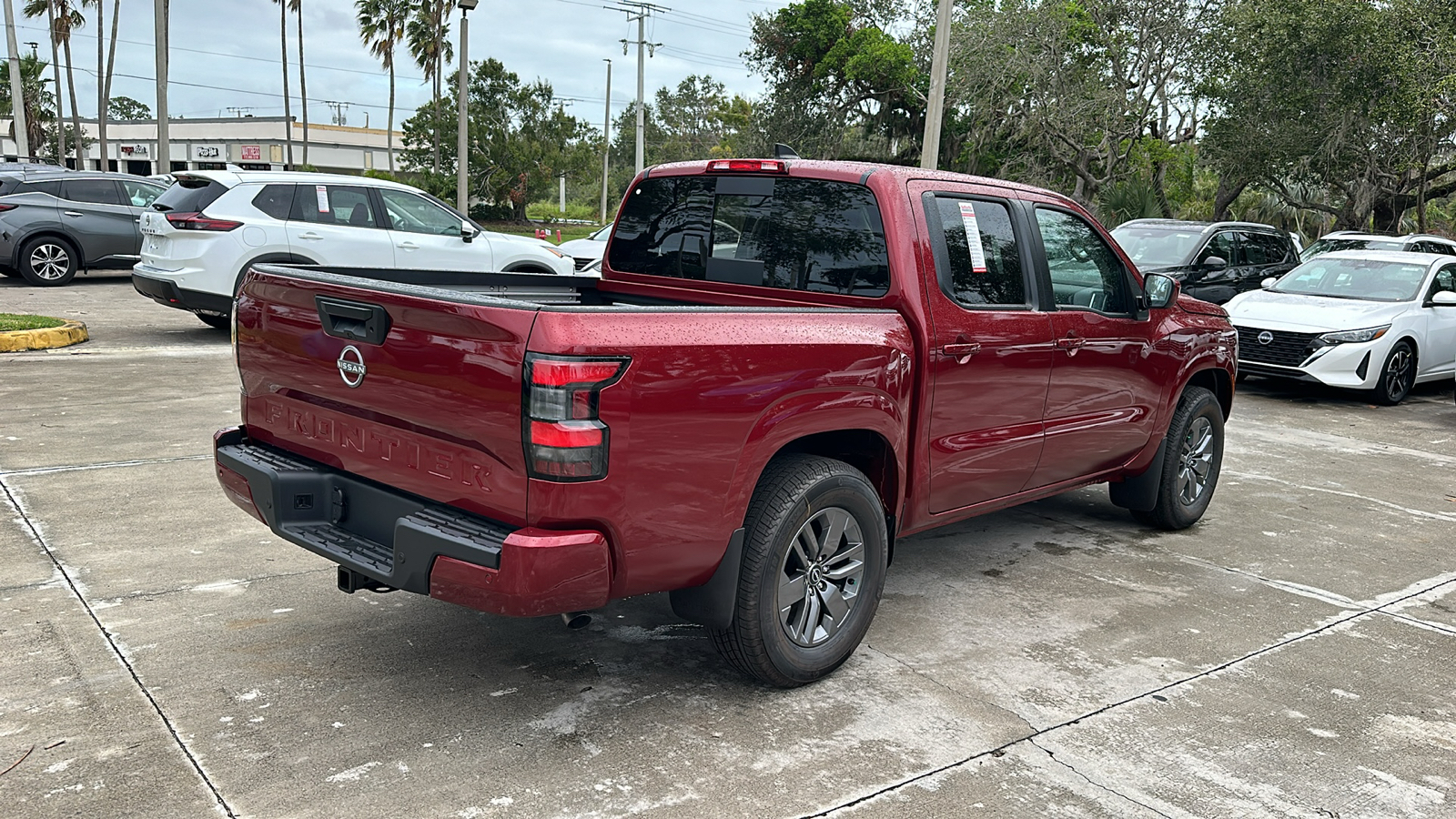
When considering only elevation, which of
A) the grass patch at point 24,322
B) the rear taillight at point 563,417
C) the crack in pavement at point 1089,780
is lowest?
the crack in pavement at point 1089,780

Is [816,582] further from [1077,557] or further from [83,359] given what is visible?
[83,359]

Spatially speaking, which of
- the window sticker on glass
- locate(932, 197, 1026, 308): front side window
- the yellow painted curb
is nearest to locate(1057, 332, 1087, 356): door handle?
locate(932, 197, 1026, 308): front side window

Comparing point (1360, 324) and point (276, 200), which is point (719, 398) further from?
point (1360, 324)

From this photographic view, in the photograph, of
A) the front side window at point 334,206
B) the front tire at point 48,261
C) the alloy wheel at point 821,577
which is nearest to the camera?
the alloy wheel at point 821,577

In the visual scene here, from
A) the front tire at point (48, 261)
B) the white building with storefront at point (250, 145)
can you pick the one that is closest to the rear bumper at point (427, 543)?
the front tire at point (48, 261)

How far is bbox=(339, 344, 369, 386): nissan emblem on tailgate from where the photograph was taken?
353 cm

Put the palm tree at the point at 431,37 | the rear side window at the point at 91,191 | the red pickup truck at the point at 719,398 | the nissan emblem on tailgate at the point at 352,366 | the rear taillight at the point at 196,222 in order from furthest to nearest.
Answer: the palm tree at the point at 431,37 < the rear side window at the point at 91,191 < the rear taillight at the point at 196,222 < the nissan emblem on tailgate at the point at 352,366 < the red pickup truck at the point at 719,398

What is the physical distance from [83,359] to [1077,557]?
8.78 m

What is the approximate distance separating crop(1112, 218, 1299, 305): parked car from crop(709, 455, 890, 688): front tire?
11.2 m

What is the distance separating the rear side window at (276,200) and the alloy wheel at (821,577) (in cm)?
917

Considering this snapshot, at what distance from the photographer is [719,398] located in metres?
3.42

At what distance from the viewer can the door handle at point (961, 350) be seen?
438 cm

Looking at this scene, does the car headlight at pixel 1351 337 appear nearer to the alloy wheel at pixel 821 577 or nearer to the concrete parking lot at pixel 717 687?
the concrete parking lot at pixel 717 687

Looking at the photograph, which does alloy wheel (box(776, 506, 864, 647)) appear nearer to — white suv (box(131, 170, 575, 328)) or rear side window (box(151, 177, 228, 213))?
white suv (box(131, 170, 575, 328))
